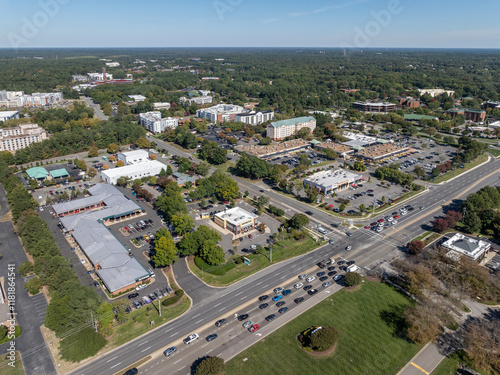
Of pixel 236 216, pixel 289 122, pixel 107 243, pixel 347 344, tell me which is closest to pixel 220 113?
pixel 289 122

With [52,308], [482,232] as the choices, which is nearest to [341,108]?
[482,232]

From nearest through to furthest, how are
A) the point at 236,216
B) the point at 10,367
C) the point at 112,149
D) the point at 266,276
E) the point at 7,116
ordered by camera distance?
the point at 10,367, the point at 266,276, the point at 236,216, the point at 112,149, the point at 7,116

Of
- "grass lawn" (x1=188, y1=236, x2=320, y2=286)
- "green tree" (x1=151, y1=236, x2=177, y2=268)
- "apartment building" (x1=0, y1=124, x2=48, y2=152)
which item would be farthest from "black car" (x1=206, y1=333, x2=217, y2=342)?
"apartment building" (x1=0, y1=124, x2=48, y2=152)

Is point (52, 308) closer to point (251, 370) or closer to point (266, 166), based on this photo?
point (251, 370)

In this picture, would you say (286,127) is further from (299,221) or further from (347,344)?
(347,344)

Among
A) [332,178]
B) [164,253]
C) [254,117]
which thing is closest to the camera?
[164,253]
